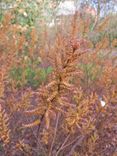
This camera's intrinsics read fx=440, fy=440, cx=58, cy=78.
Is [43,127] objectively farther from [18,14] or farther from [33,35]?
[18,14]

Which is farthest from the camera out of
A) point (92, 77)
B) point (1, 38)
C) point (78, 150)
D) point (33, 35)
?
point (92, 77)

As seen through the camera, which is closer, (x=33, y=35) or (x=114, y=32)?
(x=33, y=35)

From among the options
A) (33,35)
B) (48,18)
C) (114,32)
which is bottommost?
(114,32)

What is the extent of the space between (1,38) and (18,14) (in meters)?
3.76

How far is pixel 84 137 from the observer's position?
3.40 meters

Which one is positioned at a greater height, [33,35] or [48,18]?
[33,35]

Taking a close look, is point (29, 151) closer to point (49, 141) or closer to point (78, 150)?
point (49, 141)

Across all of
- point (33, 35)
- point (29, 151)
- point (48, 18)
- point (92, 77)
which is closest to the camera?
point (29, 151)

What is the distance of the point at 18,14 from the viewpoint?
24.9 ft

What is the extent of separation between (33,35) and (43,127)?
106cm

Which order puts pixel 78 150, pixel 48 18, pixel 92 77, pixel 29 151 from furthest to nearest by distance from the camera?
pixel 48 18 → pixel 92 77 → pixel 78 150 → pixel 29 151

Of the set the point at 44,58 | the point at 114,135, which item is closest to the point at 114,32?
the point at 44,58

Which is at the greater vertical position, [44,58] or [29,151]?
[44,58]

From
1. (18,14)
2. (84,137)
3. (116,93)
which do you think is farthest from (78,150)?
(18,14)
